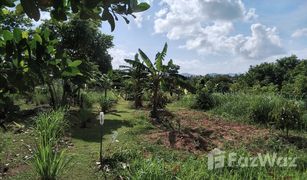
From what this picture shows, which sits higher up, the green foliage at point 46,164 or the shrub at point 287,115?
the shrub at point 287,115

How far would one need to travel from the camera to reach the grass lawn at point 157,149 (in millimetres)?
5348

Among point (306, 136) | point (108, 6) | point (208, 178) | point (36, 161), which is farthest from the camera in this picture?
point (306, 136)

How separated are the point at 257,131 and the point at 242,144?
85.8 inches

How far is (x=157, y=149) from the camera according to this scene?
8.01 metres

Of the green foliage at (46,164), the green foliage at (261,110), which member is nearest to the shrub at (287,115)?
the green foliage at (261,110)

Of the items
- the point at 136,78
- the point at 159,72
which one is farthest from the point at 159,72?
the point at 136,78

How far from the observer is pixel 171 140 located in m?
9.00

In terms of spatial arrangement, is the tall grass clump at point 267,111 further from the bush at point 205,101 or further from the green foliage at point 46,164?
the green foliage at point 46,164

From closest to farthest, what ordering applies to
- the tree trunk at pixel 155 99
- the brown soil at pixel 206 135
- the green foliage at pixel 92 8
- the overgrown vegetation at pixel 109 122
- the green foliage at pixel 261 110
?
the green foliage at pixel 92 8 < the overgrown vegetation at pixel 109 122 < the brown soil at pixel 206 135 < the green foliage at pixel 261 110 < the tree trunk at pixel 155 99

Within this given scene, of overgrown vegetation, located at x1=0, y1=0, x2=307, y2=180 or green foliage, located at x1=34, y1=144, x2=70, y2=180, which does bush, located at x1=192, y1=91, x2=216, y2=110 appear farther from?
green foliage, located at x1=34, y1=144, x2=70, y2=180

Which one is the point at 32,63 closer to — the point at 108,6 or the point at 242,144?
the point at 108,6

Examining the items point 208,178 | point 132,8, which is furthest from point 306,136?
point 132,8

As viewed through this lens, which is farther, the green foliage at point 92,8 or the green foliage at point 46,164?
the green foliage at point 46,164

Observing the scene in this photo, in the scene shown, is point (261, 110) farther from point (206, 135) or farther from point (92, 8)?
point (92, 8)
